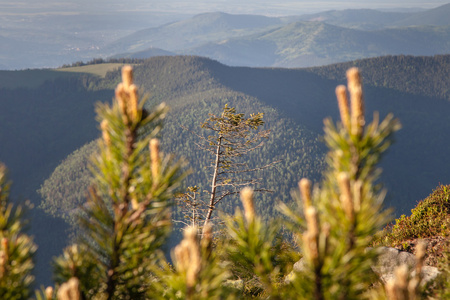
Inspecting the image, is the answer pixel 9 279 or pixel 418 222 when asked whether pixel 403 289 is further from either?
pixel 418 222

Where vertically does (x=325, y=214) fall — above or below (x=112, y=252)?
above

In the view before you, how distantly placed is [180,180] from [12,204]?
5.75ft

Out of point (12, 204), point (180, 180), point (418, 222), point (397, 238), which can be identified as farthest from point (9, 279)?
point (418, 222)

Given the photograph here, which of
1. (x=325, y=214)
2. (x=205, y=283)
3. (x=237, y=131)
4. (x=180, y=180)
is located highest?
(x=180, y=180)

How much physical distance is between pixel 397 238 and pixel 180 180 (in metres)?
12.7

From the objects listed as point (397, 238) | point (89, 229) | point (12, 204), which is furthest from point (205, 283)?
point (397, 238)

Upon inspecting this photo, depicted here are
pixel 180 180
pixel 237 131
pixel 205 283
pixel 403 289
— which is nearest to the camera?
pixel 403 289

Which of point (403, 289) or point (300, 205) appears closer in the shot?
point (403, 289)

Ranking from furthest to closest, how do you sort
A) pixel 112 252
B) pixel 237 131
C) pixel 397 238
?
1. pixel 237 131
2. pixel 397 238
3. pixel 112 252

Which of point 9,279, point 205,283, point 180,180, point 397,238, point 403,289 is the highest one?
point 180,180

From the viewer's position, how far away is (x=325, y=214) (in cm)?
277

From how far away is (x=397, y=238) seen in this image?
43.9 ft

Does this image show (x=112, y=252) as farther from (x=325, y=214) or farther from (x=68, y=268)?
(x=325, y=214)

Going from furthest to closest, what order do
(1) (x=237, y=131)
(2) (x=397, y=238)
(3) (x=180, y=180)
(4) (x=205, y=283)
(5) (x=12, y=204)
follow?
(1) (x=237, y=131) → (2) (x=397, y=238) → (5) (x=12, y=204) → (3) (x=180, y=180) → (4) (x=205, y=283)
